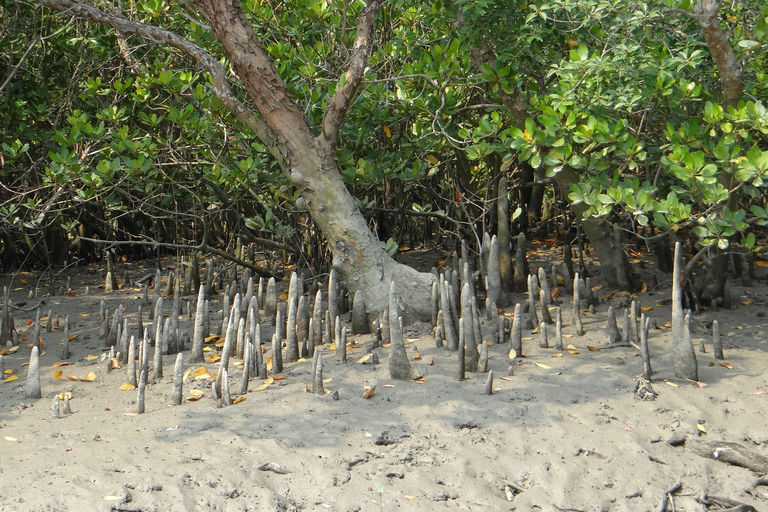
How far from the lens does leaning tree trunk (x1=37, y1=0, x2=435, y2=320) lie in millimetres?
4652

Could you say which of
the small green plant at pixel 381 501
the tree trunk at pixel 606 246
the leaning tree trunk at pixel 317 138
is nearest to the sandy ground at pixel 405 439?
the small green plant at pixel 381 501

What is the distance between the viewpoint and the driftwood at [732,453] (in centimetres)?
343

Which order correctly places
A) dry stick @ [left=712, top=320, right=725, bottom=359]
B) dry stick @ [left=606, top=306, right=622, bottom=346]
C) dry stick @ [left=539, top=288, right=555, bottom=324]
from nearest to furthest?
1. dry stick @ [left=712, top=320, right=725, bottom=359]
2. dry stick @ [left=606, top=306, right=622, bottom=346]
3. dry stick @ [left=539, top=288, right=555, bottom=324]

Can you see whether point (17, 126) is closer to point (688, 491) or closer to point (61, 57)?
point (61, 57)

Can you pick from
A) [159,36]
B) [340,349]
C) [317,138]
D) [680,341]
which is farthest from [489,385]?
[159,36]

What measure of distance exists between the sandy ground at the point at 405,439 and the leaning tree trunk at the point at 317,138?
0.59 metres

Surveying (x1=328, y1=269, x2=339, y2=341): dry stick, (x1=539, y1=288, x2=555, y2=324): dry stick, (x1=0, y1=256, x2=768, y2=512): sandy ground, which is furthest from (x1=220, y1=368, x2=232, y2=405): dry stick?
(x1=539, y1=288, x2=555, y2=324): dry stick

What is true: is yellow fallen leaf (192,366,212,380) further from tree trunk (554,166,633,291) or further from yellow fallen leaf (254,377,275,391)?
tree trunk (554,166,633,291)

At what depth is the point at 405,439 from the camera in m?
3.54

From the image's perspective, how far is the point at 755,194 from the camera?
3.96m

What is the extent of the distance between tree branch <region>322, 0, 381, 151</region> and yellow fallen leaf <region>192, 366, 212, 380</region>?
5.17 ft

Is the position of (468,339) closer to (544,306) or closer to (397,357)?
(397,357)

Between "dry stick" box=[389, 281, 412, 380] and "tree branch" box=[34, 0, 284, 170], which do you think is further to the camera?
"tree branch" box=[34, 0, 284, 170]

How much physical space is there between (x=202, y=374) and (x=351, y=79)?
194cm
